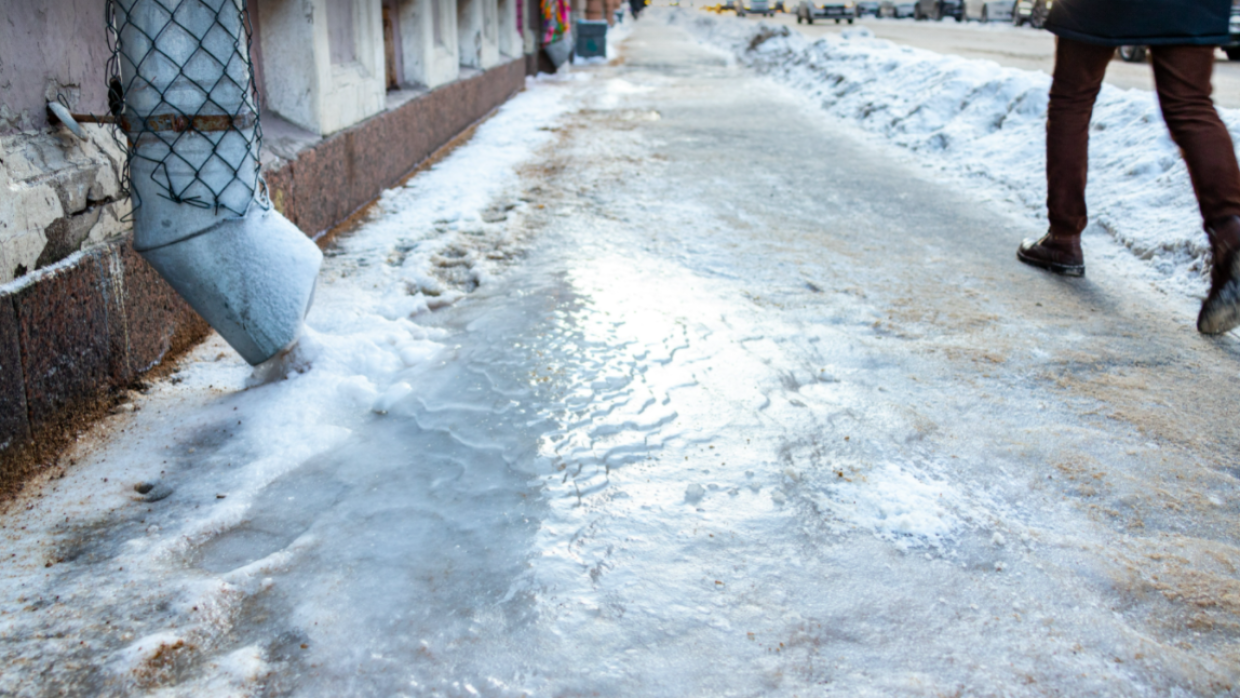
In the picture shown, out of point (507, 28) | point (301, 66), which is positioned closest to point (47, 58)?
point (301, 66)

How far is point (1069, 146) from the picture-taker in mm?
3416

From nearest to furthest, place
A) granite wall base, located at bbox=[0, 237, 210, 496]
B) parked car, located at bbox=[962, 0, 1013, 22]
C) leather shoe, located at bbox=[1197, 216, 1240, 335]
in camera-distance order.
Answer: granite wall base, located at bbox=[0, 237, 210, 496], leather shoe, located at bbox=[1197, 216, 1240, 335], parked car, located at bbox=[962, 0, 1013, 22]

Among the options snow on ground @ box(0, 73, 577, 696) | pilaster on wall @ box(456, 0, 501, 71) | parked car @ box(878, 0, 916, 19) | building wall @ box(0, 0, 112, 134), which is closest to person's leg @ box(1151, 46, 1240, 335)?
snow on ground @ box(0, 73, 577, 696)

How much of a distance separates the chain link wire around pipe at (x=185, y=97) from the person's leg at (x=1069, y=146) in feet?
9.61

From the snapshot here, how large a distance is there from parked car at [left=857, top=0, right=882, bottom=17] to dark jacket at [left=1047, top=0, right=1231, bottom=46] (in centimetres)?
4308

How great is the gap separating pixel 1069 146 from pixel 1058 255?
428mm

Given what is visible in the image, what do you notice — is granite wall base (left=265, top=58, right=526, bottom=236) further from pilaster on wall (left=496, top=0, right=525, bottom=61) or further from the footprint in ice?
pilaster on wall (left=496, top=0, right=525, bottom=61)

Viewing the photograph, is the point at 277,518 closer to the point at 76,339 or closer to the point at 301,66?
the point at 76,339

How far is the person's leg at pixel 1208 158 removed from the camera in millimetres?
2760

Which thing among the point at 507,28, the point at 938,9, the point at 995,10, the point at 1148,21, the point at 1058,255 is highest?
the point at 938,9

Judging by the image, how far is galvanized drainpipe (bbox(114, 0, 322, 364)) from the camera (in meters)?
2.07

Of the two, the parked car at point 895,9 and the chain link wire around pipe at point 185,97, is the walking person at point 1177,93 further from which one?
the parked car at point 895,9

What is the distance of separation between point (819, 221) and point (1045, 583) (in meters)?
2.82

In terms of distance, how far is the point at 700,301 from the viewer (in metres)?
3.10
